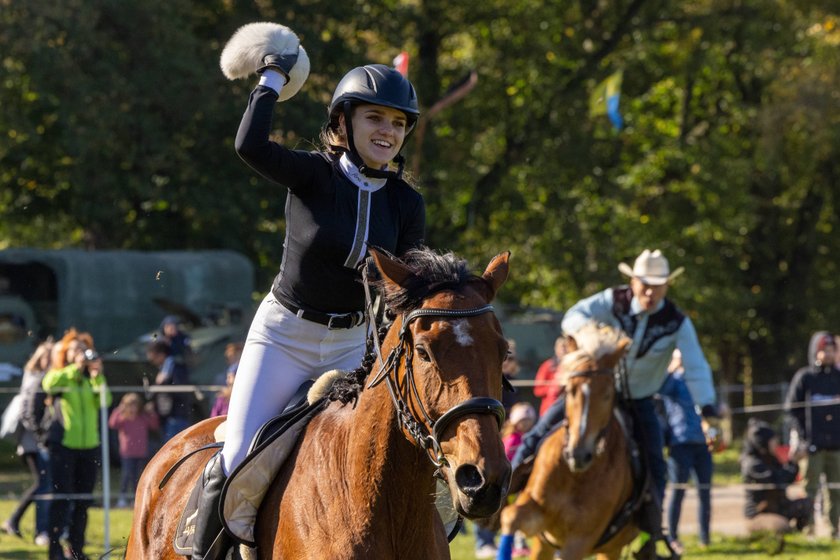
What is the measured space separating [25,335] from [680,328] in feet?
44.7

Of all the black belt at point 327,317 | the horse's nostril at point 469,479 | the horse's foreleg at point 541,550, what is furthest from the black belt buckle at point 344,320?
the horse's foreleg at point 541,550

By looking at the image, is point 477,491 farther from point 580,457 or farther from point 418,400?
point 580,457

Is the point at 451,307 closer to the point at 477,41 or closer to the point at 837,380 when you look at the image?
the point at 837,380

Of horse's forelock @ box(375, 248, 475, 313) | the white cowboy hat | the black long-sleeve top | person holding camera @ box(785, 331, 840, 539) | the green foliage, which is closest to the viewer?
→ horse's forelock @ box(375, 248, 475, 313)

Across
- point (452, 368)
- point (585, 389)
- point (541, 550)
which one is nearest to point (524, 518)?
point (541, 550)

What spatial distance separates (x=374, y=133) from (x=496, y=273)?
789 mm

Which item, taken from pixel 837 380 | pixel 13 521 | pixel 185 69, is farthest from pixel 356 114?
pixel 185 69

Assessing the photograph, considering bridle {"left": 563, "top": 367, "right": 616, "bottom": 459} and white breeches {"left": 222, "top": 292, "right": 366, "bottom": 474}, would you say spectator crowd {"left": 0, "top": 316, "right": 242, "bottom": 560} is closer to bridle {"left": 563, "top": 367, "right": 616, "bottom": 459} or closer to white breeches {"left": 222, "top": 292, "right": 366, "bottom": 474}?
bridle {"left": 563, "top": 367, "right": 616, "bottom": 459}

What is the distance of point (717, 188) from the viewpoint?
2939 cm

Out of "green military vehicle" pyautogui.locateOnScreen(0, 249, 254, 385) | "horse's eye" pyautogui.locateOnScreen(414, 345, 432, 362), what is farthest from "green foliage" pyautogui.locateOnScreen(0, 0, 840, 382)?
"horse's eye" pyautogui.locateOnScreen(414, 345, 432, 362)

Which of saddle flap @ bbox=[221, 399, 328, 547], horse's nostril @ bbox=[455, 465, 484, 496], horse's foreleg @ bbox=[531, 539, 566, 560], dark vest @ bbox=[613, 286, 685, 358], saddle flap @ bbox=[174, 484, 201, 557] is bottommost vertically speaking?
horse's foreleg @ bbox=[531, 539, 566, 560]

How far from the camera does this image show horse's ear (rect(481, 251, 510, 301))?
13.4 ft

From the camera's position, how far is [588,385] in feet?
30.1

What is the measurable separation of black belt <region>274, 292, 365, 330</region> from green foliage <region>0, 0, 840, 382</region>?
18.1 meters
